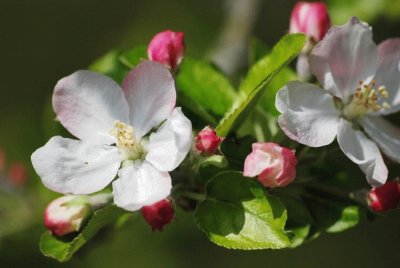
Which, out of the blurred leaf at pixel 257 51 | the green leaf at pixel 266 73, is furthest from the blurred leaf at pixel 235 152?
the blurred leaf at pixel 257 51

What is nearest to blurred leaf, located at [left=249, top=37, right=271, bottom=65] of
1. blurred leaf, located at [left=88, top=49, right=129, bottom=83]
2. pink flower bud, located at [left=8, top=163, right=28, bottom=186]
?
blurred leaf, located at [left=88, top=49, right=129, bottom=83]

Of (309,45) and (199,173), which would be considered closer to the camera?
(199,173)

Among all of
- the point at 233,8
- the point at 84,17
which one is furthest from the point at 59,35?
the point at 233,8

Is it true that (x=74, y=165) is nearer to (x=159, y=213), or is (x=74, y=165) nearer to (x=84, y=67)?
(x=159, y=213)

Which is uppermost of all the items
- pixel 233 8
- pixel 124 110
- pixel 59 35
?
pixel 124 110

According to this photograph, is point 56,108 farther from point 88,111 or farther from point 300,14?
point 300,14

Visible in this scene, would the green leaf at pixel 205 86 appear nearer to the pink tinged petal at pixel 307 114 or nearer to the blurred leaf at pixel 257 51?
the blurred leaf at pixel 257 51
